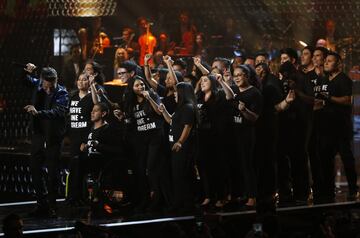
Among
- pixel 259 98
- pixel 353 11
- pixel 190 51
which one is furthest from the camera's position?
pixel 190 51

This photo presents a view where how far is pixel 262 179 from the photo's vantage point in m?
10.7

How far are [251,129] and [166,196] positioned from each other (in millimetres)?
1226

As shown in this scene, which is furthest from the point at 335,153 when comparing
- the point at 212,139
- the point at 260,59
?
the point at 212,139

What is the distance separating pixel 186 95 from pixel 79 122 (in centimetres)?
149

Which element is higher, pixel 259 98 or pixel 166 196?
pixel 259 98

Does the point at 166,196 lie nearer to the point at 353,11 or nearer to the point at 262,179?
the point at 262,179

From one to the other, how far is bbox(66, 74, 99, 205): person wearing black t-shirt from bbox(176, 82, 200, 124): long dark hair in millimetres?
1149

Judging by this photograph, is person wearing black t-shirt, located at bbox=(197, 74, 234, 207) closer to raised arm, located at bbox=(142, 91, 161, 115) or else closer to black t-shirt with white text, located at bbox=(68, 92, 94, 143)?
raised arm, located at bbox=(142, 91, 161, 115)

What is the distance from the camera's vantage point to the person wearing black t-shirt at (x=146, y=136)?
10.4m

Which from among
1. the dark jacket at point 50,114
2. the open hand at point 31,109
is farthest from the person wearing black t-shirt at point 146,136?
the open hand at point 31,109

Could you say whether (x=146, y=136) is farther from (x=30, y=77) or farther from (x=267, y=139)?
(x=30, y=77)

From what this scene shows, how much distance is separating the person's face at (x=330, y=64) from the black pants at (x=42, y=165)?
325 centimetres

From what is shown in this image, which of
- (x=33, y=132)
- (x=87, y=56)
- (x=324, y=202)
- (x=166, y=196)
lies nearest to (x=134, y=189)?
(x=166, y=196)

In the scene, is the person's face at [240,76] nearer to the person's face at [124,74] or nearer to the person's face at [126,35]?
the person's face at [124,74]
